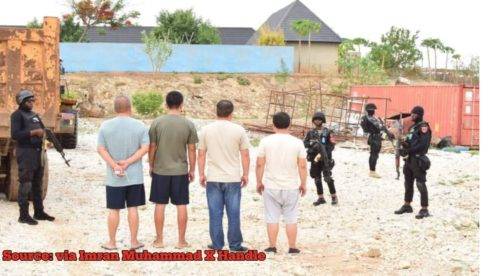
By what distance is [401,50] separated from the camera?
53.9m

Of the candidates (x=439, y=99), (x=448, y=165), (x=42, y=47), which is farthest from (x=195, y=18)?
(x=42, y=47)

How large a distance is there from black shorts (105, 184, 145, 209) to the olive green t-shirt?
28 centimetres

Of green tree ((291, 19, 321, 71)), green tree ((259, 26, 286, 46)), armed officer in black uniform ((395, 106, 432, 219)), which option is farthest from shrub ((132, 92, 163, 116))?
armed officer in black uniform ((395, 106, 432, 219))

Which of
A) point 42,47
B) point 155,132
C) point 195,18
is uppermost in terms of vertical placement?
point 195,18

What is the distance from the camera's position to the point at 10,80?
34.6ft

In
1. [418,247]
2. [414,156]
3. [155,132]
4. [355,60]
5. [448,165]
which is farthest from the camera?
[355,60]

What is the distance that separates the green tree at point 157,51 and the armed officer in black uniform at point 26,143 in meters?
34.7

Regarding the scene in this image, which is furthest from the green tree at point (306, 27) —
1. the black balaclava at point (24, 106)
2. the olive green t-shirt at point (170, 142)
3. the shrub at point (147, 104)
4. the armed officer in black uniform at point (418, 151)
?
the olive green t-shirt at point (170, 142)

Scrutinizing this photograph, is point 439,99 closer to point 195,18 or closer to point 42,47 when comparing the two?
point 42,47

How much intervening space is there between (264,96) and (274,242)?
117 feet

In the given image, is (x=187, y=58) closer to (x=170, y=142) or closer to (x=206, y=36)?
(x=206, y=36)

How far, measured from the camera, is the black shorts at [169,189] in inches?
319

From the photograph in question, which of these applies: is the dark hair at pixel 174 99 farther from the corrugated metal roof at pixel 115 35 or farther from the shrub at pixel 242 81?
the corrugated metal roof at pixel 115 35

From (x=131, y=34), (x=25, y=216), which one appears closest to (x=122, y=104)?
(x=25, y=216)
